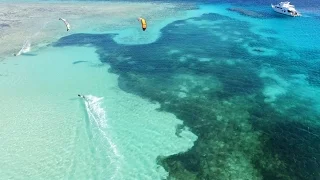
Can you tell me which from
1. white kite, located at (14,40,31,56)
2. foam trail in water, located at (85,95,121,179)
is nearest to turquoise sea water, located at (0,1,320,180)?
foam trail in water, located at (85,95,121,179)

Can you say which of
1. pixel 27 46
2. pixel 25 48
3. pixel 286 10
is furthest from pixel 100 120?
pixel 286 10

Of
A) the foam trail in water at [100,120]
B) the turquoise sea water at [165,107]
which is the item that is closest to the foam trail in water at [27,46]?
the turquoise sea water at [165,107]

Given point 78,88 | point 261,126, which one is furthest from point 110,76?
point 261,126

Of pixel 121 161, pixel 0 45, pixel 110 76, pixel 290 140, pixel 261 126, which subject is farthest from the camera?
pixel 0 45

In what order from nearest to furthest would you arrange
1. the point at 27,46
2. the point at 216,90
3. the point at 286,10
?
1. the point at 216,90
2. the point at 27,46
3. the point at 286,10

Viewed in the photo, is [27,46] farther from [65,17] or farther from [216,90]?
[216,90]

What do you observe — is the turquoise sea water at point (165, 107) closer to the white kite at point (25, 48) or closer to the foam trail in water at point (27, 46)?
the white kite at point (25, 48)

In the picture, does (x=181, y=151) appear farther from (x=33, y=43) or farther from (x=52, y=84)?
(x=33, y=43)
